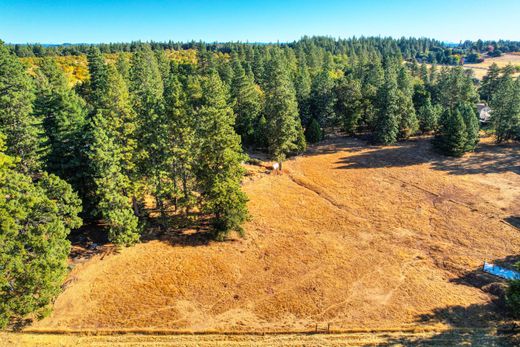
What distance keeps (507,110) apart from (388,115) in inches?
781

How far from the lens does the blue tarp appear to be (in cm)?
2585

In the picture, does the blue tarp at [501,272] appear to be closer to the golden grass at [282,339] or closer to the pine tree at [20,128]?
the golden grass at [282,339]

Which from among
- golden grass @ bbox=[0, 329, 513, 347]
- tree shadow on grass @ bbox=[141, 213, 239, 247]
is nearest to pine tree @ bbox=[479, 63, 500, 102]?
golden grass @ bbox=[0, 329, 513, 347]

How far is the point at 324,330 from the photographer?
2112 centimetres

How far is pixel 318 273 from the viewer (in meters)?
26.6

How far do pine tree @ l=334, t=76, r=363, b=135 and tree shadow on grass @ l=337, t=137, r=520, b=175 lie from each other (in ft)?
24.4

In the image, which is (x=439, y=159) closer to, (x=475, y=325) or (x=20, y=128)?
(x=475, y=325)

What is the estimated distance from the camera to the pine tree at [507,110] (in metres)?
56.5

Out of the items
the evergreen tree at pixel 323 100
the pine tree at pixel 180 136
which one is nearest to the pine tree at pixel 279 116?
the evergreen tree at pixel 323 100

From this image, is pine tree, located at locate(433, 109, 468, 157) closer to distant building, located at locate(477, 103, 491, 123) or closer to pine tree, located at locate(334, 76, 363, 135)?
pine tree, located at locate(334, 76, 363, 135)

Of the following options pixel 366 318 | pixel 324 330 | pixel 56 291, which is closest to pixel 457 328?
A: pixel 366 318

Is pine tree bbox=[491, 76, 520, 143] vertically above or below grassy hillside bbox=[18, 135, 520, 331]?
above

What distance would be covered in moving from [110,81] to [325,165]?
107 ft

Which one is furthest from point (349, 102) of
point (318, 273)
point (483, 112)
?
point (318, 273)
